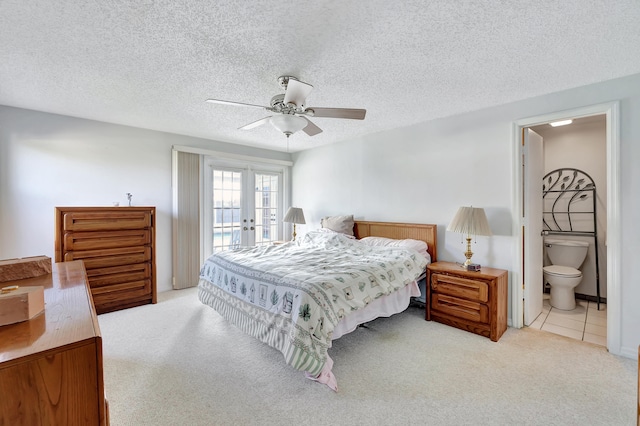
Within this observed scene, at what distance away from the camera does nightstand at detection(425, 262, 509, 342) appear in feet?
9.04

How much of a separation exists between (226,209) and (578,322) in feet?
16.7

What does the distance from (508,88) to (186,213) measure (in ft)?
14.6

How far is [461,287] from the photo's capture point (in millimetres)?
2975

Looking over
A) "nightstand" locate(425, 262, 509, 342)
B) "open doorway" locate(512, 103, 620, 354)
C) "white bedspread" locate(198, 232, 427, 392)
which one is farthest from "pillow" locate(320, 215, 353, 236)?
"open doorway" locate(512, 103, 620, 354)

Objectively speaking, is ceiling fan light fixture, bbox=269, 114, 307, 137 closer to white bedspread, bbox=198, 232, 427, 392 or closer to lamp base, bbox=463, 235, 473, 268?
white bedspread, bbox=198, 232, 427, 392

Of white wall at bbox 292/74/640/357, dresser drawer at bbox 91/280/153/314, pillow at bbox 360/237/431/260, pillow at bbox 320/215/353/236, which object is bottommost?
dresser drawer at bbox 91/280/153/314

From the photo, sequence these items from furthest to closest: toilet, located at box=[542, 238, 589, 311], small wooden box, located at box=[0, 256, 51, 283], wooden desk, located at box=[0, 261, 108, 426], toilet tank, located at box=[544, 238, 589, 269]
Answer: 1. toilet tank, located at box=[544, 238, 589, 269]
2. toilet, located at box=[542, 238, 589, 311]
3. small wooden box, located at box=[0, 256, 51, 283]
4. wooden desk, located at box=[0, 261, 108, 426]

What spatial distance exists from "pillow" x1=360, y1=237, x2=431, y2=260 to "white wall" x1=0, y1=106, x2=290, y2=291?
314cm

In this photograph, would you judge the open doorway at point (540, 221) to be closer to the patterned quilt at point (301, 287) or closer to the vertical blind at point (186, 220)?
the patterned quilt at point (301, 287)

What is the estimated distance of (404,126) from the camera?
397cm

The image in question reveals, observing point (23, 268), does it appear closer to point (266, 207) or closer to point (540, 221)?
point (266, 207)

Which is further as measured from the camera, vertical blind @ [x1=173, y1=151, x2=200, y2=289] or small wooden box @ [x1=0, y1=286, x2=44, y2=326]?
vertical blind @ [x1=173, y1=151, x2=200, y2=289]

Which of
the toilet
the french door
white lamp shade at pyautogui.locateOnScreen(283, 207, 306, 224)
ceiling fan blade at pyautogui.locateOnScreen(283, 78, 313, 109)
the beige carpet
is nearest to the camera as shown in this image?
the beige carpet

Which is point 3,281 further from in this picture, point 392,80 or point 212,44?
point 392,80
